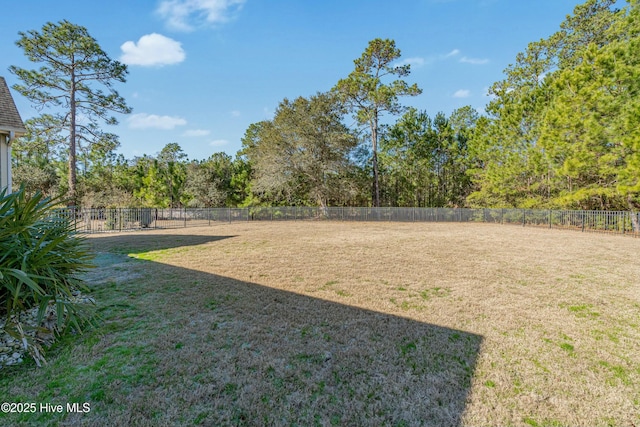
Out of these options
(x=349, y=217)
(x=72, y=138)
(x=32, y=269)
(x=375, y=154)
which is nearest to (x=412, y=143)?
(x=375, y=154)

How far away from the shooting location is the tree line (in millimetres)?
12742

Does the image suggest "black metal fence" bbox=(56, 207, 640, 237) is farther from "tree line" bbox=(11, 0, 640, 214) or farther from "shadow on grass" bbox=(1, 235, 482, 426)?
"shadow on grass" bbox=(1, 235, 482, 426)

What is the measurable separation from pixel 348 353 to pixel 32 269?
2.95 metres

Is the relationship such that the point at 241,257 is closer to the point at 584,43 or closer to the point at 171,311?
the point at 171,311

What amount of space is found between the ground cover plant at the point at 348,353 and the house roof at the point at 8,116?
15.8 feet

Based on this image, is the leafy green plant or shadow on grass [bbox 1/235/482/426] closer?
shadow on grass [bbox 1/235/482/426]

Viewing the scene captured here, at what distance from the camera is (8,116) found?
6988 mm

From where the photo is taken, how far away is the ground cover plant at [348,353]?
1.80 m

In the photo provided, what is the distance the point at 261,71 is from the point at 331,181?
10.2 metres

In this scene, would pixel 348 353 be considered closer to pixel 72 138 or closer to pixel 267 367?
pixel 267 367

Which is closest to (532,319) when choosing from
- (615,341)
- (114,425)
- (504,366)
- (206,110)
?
(615,341)

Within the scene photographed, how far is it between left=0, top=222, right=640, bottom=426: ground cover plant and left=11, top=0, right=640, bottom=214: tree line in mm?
9235

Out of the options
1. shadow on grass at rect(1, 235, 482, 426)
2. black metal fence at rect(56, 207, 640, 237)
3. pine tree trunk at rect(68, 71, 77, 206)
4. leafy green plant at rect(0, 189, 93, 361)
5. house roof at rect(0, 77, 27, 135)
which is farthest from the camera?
pine tree trunk at rect(68, 71, 77, 206)

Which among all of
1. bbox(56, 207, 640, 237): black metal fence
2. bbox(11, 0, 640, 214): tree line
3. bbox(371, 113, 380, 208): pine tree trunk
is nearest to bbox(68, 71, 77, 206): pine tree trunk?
bbox(11, 0, 640, 214): tree line
